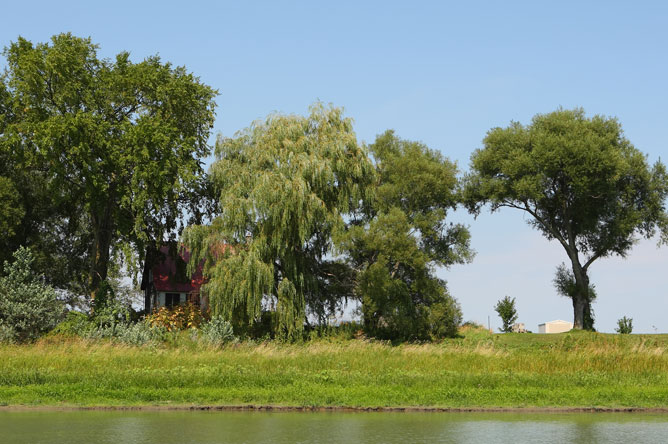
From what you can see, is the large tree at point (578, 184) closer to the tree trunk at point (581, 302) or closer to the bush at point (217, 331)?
the tree trunk at point (581, 302)

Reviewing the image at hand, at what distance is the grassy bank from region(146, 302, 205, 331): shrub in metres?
11.6

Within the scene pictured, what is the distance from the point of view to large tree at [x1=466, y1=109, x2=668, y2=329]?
167 ft

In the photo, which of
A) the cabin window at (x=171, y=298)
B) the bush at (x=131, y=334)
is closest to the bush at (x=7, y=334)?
the bush at (x=131, y=334)

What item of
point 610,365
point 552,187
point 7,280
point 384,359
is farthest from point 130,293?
point 610,365

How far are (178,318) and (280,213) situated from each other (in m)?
9.44

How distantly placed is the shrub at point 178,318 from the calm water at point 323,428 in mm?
23620

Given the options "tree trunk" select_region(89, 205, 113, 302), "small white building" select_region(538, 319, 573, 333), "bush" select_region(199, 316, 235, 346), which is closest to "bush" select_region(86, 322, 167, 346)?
"bush" select_region(199, 316, 235, 346)

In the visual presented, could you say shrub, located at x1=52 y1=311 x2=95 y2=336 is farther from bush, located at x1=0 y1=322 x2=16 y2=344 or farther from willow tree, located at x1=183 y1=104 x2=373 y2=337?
willow tree, located at x1=183 y1=104 x2=373 y2=337

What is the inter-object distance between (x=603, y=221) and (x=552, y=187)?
4.19 meters

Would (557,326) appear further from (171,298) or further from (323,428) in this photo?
(323,428)

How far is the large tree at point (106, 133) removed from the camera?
45156 millimetres

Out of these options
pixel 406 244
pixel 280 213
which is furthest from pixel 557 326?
pixel 280 213

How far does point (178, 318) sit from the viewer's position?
146ft

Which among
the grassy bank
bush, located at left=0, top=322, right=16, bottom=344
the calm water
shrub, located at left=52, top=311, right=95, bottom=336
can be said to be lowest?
the calm water
